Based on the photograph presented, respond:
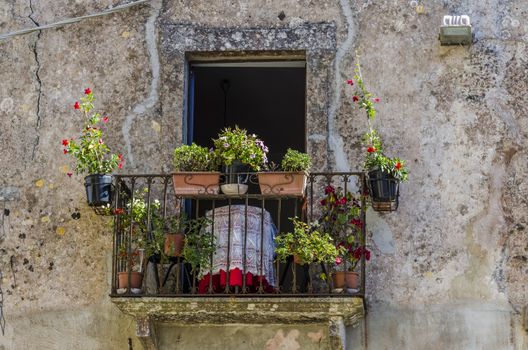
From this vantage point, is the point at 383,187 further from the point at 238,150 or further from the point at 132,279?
the point at 132,279

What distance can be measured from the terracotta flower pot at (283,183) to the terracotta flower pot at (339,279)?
0.58 m

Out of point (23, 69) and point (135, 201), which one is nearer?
point (135, 201)

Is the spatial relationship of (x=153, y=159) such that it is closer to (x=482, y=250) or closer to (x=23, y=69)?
(x=23, y=69)

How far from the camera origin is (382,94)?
1006cm

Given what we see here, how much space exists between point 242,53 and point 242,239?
1482 millimetres

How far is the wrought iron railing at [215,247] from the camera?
9.34 meters

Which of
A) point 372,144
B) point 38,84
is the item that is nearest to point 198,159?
point 372,144

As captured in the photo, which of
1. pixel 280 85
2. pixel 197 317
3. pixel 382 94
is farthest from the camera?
pixel 280 85

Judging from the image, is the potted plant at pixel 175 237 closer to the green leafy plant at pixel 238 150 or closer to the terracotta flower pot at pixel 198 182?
the terracotta flower pot at pixel 198 182

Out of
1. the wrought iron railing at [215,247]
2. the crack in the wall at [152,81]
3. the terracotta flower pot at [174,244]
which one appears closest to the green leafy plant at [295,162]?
the wrought iron railing at [215,247]

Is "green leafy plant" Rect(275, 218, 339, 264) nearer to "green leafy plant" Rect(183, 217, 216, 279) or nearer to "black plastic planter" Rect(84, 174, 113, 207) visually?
"green leafy plant" Rect(183, 217, 216, 279)

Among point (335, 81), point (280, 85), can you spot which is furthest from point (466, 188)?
point (280, 85)

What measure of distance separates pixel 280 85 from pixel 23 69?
2599 mm

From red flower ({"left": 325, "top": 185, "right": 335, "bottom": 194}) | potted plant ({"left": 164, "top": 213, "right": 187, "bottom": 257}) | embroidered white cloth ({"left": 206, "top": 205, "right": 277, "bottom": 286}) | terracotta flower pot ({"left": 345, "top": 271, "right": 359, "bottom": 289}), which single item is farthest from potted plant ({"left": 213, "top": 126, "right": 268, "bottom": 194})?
terracotta flower pot ({"left": 345, "top": 271, "right": 359, "bottom": 289})
